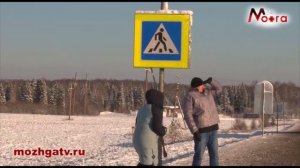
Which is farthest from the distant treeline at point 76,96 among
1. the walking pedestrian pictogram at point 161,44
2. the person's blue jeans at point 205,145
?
the walking pedestrian pictogram at point 161,44

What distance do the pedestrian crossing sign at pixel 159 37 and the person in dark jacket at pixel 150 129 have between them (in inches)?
31.1

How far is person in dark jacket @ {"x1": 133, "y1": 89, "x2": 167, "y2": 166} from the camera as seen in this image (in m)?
8.04

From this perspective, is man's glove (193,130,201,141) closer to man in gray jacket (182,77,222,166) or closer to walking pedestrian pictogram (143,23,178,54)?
man in gray jacket (182,77,222,166)

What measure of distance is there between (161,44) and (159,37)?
0.11 metres

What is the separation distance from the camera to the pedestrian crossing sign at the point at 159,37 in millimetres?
8664

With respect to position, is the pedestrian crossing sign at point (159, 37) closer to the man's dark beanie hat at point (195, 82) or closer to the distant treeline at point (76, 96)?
the man's dark beanie hat at point (195, 82)

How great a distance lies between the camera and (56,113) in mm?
88312

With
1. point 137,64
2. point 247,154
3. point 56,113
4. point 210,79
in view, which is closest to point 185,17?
point 137,64

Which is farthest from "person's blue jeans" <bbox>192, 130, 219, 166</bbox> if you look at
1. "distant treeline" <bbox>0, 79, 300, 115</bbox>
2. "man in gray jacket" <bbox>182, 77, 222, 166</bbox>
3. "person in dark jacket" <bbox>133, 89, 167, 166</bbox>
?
"distant treeline" <bbox>0, 79, 300, 115</bbox>

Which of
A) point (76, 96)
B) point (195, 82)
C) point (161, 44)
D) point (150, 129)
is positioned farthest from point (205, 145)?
point (76, 96)

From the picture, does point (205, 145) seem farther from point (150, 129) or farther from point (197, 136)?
point (150, 129)

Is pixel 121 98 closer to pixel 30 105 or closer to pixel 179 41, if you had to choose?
pixel 30 105

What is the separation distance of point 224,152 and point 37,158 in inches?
217

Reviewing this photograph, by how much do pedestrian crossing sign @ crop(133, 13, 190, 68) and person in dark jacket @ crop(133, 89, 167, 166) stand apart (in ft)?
2.59
